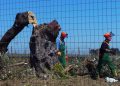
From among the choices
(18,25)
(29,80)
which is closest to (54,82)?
(29,80)

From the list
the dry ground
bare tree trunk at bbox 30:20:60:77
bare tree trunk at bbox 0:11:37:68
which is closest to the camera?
the dry ground

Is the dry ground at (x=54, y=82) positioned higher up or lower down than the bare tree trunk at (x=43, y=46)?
lower down

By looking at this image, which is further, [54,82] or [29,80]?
[29,80]

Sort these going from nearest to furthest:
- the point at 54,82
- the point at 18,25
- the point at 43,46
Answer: the point at 54,82 → the point at 43,46 → the point at 18,25

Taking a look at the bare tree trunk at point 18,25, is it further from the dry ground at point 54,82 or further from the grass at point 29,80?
the dry ground at point 54,82

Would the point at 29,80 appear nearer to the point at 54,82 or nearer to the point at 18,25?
the point at 54,82

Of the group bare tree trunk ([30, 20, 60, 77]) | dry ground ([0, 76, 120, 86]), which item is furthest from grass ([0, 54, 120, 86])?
bare tree trunk ([30, 20, 60, 77])

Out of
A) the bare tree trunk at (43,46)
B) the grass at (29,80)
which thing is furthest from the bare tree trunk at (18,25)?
the grass at (29,80)

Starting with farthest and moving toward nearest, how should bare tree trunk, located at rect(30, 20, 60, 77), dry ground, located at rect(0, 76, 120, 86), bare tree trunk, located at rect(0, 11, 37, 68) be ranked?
1. bare tree trunk, located at rect(0, 11, 37, 68)
2. bare tree trunk, located at rect(30, 20, 60, 77)
3. dry ground, located at rect(0, 76, 120, 86)

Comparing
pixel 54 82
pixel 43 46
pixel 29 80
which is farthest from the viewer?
pixel 43 46

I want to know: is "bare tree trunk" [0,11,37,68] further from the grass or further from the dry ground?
the dry ground

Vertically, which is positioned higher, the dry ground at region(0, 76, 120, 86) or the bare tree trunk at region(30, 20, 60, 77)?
the bare tree trunk at region(30, 20, 60, 77)

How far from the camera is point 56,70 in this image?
1184 cm

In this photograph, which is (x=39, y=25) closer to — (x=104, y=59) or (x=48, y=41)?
(x=48, y=41)
